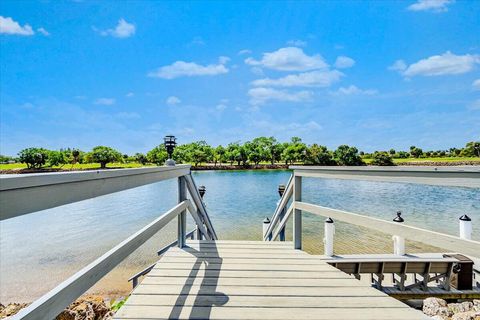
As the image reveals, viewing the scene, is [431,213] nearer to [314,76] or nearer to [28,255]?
[28,255]

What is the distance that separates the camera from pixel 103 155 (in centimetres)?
6053

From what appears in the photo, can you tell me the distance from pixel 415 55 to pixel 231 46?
166 ft

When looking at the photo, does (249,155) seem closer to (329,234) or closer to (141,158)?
(141,158)

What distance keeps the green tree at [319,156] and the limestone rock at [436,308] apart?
56.3m

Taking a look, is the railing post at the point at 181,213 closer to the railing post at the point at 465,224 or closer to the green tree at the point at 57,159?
the railing post at the point at 465,224

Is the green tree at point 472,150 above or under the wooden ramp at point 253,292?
above

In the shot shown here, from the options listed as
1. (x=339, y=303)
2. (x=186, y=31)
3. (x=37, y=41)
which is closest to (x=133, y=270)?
(x=339, y=303)

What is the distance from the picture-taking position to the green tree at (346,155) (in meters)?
58.2

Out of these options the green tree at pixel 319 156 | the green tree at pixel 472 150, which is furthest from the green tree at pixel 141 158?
the green tree at pixel 472 150

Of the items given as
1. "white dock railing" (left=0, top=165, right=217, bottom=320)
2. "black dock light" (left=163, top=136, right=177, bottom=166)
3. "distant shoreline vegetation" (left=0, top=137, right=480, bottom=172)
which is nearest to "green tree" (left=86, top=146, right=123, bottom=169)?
"distant shoreline vegetation" (left=0, top=137, right=480, bottom=172)

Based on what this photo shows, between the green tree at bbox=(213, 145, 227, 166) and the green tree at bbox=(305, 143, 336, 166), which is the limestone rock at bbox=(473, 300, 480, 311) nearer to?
the green tree at bbox=(305, 143, 336, 166)

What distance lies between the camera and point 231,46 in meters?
35.8

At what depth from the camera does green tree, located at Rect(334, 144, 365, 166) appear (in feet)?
191

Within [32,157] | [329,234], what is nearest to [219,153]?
[32,157]
